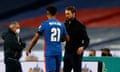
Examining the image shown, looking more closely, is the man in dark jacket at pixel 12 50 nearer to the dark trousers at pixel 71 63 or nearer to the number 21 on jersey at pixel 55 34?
the dark trousers at pixel 71 63

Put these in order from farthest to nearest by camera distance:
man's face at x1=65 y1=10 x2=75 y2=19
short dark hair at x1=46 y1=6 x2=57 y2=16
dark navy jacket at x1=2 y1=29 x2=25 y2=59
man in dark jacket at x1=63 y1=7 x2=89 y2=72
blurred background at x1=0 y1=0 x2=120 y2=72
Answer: blurred background at x1=0 y1=0 x2=120 y2=72, dark navy jacket at x1=2 y1=29 x2=25 y2=59, man in dark jacket at x1=63 y1=7 x2=89 y2=72, man's face at x1=65 y1=10 x2=75 y2=19, short dark hair at x1=46 y1=6 x2=57 y2=16

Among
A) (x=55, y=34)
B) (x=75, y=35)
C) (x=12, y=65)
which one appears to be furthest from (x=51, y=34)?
(x=12, y=65)

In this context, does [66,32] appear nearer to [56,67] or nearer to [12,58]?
[56,67]

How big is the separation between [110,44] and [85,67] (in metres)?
3.29

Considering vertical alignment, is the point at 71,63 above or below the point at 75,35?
below

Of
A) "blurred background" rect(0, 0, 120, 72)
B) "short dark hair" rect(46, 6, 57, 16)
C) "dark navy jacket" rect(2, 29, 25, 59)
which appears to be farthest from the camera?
"blurred background" rect(0, 0, 120, 72)

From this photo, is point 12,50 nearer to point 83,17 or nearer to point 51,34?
point 51,34

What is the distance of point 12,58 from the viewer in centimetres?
1000

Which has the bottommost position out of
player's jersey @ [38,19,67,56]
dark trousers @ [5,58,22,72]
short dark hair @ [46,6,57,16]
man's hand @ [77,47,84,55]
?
dark trousers @ [5,58,22,72]

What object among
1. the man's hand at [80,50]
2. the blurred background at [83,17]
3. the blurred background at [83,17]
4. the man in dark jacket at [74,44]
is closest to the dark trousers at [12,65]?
the man in dark jacket at [74,44]

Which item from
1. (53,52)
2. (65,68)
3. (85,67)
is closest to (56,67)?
(53,52)

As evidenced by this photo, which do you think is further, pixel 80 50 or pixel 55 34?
pixel 80 50

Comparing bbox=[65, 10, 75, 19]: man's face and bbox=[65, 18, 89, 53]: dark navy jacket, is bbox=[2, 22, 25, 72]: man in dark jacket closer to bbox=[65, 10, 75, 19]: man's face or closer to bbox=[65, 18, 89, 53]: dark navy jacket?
bbox=[65, 18, 89, 53]: dark navy jacket

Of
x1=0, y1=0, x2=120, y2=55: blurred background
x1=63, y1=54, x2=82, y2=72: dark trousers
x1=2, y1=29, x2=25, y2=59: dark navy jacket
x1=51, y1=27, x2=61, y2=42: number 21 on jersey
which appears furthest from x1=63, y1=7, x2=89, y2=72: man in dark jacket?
x1=0, y1=0, x2=120, y2=55: blurred background
